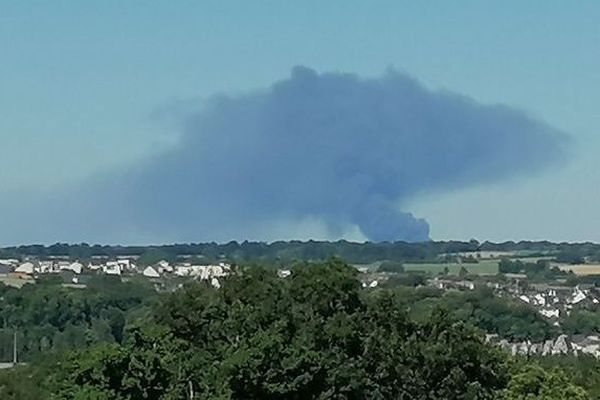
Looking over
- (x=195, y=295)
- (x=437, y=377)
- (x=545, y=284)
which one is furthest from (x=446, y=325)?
(x=545, y=284)

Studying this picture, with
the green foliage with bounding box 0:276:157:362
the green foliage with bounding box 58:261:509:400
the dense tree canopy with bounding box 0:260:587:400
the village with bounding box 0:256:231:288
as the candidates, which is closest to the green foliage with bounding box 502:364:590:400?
the dense tree canopy with bounding box 0:260:587:400

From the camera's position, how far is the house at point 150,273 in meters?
175

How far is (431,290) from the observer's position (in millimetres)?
146000

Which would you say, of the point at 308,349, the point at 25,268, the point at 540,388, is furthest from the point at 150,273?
the point at 308,349

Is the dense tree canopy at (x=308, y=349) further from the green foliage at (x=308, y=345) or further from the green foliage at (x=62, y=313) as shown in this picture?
A: the green foliage at (x=62, y=313)

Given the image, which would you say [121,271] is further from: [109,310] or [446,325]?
[446,325]

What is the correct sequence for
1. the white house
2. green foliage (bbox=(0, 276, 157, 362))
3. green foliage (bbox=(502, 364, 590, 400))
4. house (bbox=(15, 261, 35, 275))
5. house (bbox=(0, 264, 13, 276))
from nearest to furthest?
green foliage (bbox=(502, 364, 590, 400))
green foliage (bbox=(0, 276, 157, 362))
house (bbox=(0, 264, 13, 276))
house (bbox=(15, 261, 35, 275))
the white house

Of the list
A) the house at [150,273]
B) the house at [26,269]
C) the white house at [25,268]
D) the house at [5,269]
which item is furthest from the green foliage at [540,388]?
the white house at [25,268]

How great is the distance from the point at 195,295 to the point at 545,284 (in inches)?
5384

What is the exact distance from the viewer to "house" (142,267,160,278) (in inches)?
6890

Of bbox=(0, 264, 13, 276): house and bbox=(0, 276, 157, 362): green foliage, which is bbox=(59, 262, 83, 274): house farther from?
bbox=(0, 276, 157, 362): green foliage

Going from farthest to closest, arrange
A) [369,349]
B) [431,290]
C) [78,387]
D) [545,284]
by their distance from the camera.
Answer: [545,284] < [431,290] < [369,349] < [78,387]

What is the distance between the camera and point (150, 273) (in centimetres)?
18175

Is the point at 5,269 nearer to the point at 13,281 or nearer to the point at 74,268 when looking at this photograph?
the point at 74,268
